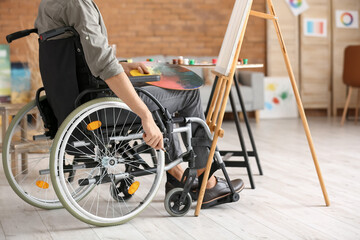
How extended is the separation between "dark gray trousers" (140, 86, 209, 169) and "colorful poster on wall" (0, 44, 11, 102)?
394 cm

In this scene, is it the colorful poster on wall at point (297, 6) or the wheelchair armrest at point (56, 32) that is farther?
the colorful poster on wall at point (297, 6)

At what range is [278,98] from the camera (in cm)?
644

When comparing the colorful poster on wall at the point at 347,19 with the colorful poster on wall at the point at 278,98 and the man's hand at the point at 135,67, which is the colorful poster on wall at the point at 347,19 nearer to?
the colorful poster on wall at the point at 278,98

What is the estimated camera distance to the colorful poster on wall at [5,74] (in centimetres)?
589

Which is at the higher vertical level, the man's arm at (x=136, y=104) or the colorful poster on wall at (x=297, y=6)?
the colorful poster on wall at (x=297, y=6)

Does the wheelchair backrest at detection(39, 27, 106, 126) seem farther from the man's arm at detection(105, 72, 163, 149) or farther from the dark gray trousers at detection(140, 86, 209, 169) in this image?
the dark gray trousers at detection(140, 86, 209, 169)

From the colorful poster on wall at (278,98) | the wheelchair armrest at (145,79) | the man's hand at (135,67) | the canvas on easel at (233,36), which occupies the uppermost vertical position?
the canvas on easel at (233,36)

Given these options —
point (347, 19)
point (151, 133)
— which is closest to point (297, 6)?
point (347, 19)

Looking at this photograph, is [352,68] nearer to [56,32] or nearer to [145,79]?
[145,79]

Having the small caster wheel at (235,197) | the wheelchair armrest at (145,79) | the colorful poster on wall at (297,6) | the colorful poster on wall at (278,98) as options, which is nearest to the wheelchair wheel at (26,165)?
the wheelchair armrest at (145,79)

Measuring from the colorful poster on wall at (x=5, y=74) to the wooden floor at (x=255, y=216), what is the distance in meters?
2.78

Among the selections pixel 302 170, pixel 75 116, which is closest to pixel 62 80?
pixel 75 116

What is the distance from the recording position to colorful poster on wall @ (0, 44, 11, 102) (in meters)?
5.89

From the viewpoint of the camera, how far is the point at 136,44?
6348 millimetres
